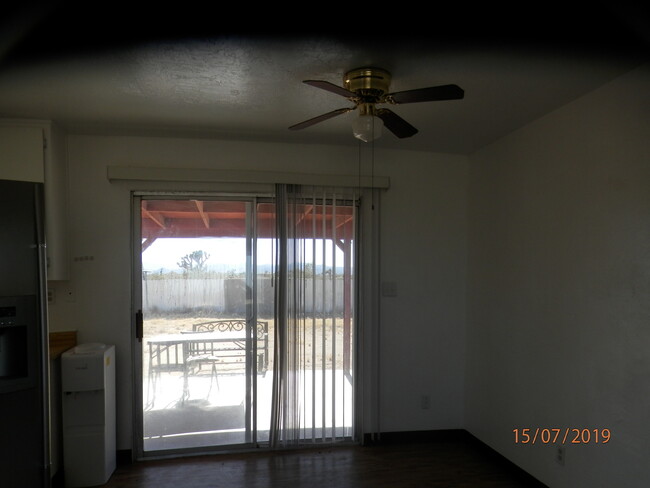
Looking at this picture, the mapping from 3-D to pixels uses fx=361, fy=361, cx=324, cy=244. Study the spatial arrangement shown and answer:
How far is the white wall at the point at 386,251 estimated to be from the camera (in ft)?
9.11

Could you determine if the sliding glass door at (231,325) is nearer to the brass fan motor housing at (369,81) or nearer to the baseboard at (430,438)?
the baseboard at (430,438)

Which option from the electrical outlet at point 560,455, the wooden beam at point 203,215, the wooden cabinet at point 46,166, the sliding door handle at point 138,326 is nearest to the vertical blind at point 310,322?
the wooden beam at point 203,215

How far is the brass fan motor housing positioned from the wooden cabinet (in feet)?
→ 6.99

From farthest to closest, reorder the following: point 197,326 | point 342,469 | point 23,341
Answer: point 197,326 → point 342,469 → point 23,341

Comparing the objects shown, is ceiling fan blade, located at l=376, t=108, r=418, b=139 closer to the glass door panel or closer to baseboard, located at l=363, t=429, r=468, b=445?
the glass door panel

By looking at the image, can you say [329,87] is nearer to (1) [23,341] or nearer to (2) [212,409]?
(1) [23,341]

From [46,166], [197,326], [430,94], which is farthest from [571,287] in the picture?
[46,166]

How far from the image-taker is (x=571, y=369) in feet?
7.03

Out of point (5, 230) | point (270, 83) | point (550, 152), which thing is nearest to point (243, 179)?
point (270, 83)

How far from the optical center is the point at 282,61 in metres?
1.69

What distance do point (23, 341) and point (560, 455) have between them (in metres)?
3.21

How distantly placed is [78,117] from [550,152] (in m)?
3.12

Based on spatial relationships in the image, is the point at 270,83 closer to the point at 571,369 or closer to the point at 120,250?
the point at 120,250

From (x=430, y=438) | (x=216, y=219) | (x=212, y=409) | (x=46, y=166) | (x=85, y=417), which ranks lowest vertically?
(x=430, y=438)
